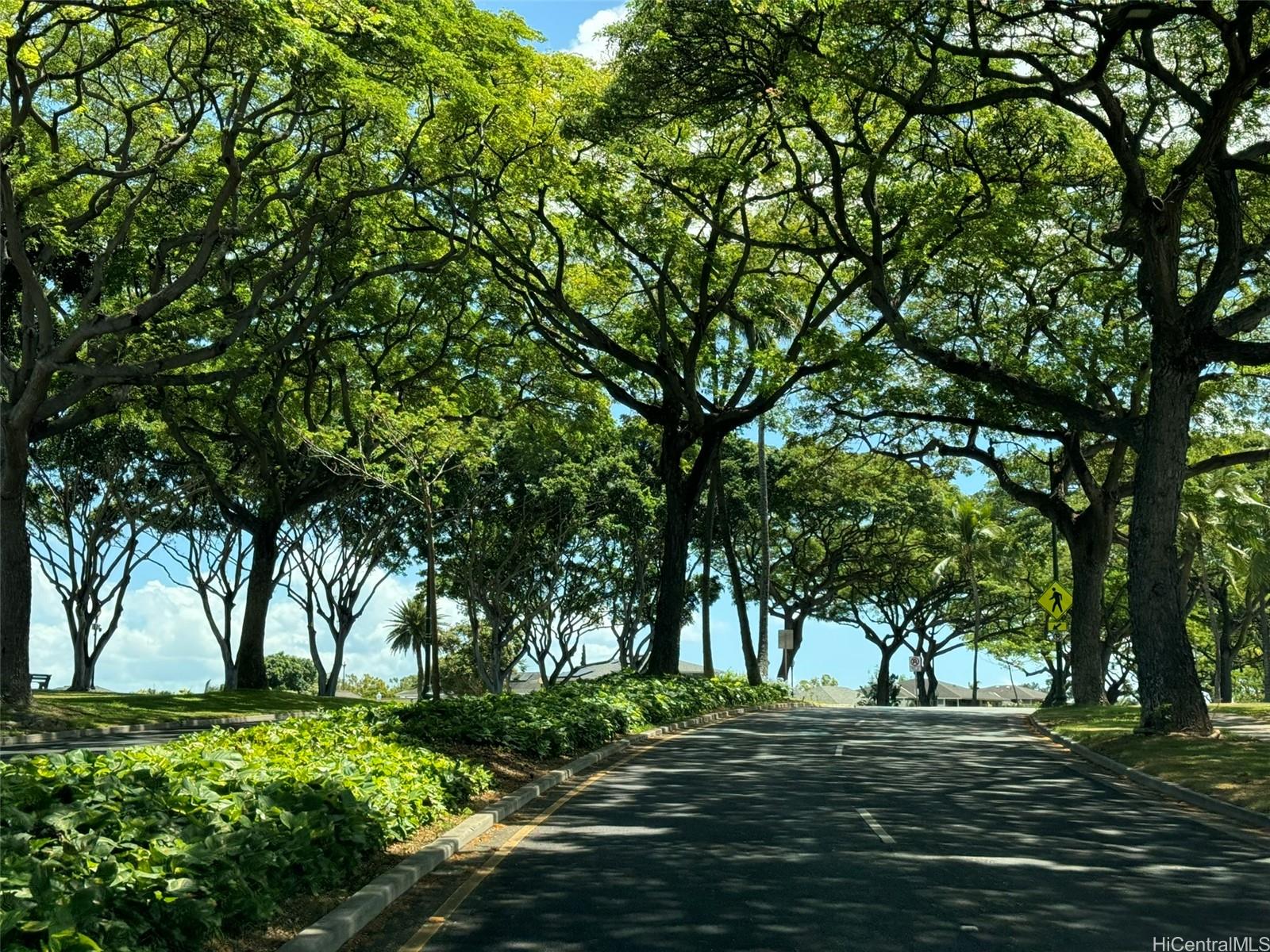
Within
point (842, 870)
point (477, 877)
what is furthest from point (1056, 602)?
point (477, 877)

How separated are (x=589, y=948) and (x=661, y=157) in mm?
19093

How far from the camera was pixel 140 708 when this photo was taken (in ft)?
91.4

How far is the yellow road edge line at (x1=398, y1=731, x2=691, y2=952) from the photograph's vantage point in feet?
23.4

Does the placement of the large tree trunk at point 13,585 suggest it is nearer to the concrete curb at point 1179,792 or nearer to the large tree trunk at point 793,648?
the concrete curb at point 1179,792

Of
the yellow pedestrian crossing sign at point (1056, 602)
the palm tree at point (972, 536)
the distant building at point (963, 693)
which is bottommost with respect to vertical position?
the distant building at point (963, 693)

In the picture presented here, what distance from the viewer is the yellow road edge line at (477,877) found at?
23.4ft

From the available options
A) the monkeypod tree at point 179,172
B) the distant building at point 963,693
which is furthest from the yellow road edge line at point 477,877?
the distant building at point 963,693

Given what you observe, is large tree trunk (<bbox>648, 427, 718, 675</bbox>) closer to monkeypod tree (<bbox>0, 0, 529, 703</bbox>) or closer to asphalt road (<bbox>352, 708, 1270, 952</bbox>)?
monkeypod tree (<bbox>0, 0, 529, 703</bbox>)

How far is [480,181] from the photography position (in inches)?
925

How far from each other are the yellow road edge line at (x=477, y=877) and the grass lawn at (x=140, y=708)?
727 centimetres

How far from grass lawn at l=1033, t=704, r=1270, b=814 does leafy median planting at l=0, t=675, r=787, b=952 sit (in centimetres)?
836

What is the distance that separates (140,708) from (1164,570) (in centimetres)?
2225

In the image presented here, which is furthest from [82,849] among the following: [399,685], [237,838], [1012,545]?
[399,685]

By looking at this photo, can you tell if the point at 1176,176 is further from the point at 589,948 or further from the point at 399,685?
the point at 399,685
